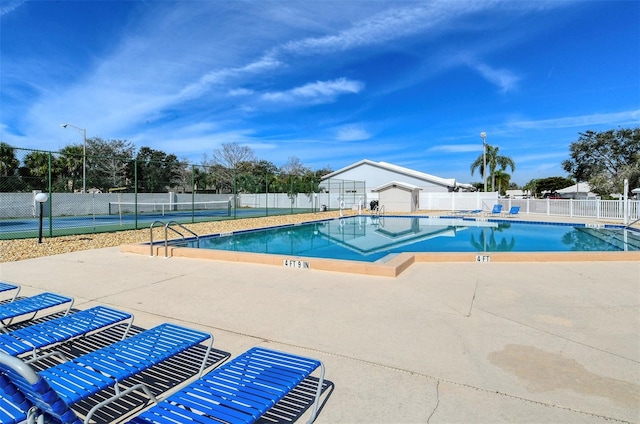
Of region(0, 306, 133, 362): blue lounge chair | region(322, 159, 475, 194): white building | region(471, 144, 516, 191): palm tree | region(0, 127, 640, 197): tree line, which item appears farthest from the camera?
region(471, 144, 516, 191): palm tree

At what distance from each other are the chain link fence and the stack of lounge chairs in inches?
399

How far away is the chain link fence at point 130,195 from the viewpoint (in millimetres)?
15945

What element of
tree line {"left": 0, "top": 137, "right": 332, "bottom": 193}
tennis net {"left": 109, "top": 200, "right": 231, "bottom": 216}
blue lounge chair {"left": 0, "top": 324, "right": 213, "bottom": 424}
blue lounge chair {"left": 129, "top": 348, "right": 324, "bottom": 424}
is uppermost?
tree line {"left": 0, "top": 137, "right": 332, "bottom": 193}

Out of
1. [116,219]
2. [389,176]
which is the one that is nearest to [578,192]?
[389,176]

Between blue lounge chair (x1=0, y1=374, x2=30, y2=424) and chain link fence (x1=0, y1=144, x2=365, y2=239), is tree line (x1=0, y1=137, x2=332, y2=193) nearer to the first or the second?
chain link fence (x1=0, y1=144, x2=365, y2=239)

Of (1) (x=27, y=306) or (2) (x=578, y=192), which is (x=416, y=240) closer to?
(1) (x=27, y=306)

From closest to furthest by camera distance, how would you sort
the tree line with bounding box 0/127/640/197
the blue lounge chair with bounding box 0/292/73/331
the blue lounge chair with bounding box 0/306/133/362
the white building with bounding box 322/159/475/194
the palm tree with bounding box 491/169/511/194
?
the blue lounge chair with bounding box 0/306/133/362, the blue lounge chair with bounding box 0/292/73/331, the tree line with bounding box 0/127/640/197, the white building with bounding box 322/159/475/194, the palm tree with bounding box 491/169/511/194

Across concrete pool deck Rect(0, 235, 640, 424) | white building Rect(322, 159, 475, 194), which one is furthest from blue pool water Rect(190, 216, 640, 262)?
white building Rect(322, 159, 475, 194)

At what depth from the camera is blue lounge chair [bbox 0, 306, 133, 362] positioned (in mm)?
2689

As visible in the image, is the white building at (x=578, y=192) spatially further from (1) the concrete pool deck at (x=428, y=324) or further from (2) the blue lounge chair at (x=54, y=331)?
(2) the blue lounge chair at (x=54, y=331)

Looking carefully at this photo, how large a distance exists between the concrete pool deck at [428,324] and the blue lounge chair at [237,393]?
13.5 inches

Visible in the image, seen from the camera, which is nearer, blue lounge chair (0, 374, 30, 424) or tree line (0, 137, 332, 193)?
blue lounge chair (0, 374, 30, 424)

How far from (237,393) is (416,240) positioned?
1091cm

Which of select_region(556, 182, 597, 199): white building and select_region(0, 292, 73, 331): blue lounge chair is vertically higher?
select_region(556, 182, 597, 199): white building
